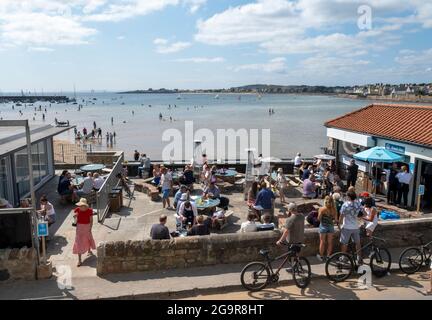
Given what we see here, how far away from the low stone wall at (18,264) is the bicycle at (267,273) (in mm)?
4155

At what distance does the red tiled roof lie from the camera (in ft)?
47.9

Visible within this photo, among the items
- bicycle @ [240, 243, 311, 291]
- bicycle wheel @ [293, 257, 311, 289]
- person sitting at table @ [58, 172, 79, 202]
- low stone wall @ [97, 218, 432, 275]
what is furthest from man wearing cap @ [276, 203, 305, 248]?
person sitting at table @ [58, 172, 79, 202]

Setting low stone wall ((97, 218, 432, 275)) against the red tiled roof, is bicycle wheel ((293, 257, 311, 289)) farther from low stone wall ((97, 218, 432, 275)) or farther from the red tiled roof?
the red tiled roof

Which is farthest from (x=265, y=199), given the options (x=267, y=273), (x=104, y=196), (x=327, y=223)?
(x=104, y=196)

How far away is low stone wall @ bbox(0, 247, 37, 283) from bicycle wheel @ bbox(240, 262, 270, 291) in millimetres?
4177

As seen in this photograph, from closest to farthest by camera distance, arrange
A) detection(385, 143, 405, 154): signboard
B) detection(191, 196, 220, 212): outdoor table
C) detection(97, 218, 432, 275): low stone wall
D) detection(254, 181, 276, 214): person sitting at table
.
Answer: detection(97, 218, 432, 275): low stone wall, detection(254, 181, 276, 214): person sitting at table, detection(191, 196, 220, 212): outdoor table, detection(385, 143, 405, 154): signboard

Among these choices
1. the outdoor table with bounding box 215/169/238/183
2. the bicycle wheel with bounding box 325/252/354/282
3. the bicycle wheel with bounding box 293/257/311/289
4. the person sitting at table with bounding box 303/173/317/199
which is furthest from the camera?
the outdoor table with bounding box 215/169/238/183

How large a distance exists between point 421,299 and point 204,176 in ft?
32.2

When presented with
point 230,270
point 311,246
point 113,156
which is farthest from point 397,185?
point 113,156

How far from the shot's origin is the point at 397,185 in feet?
46.8

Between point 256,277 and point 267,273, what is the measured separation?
9.1 inches

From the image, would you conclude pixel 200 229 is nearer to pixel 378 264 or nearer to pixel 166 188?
pixel 378 264

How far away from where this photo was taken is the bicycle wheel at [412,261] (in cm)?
862

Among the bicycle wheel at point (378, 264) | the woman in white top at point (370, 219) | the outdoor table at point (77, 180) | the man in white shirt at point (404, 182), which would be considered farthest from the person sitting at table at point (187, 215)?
the man in white shirt at point (404, 182)
